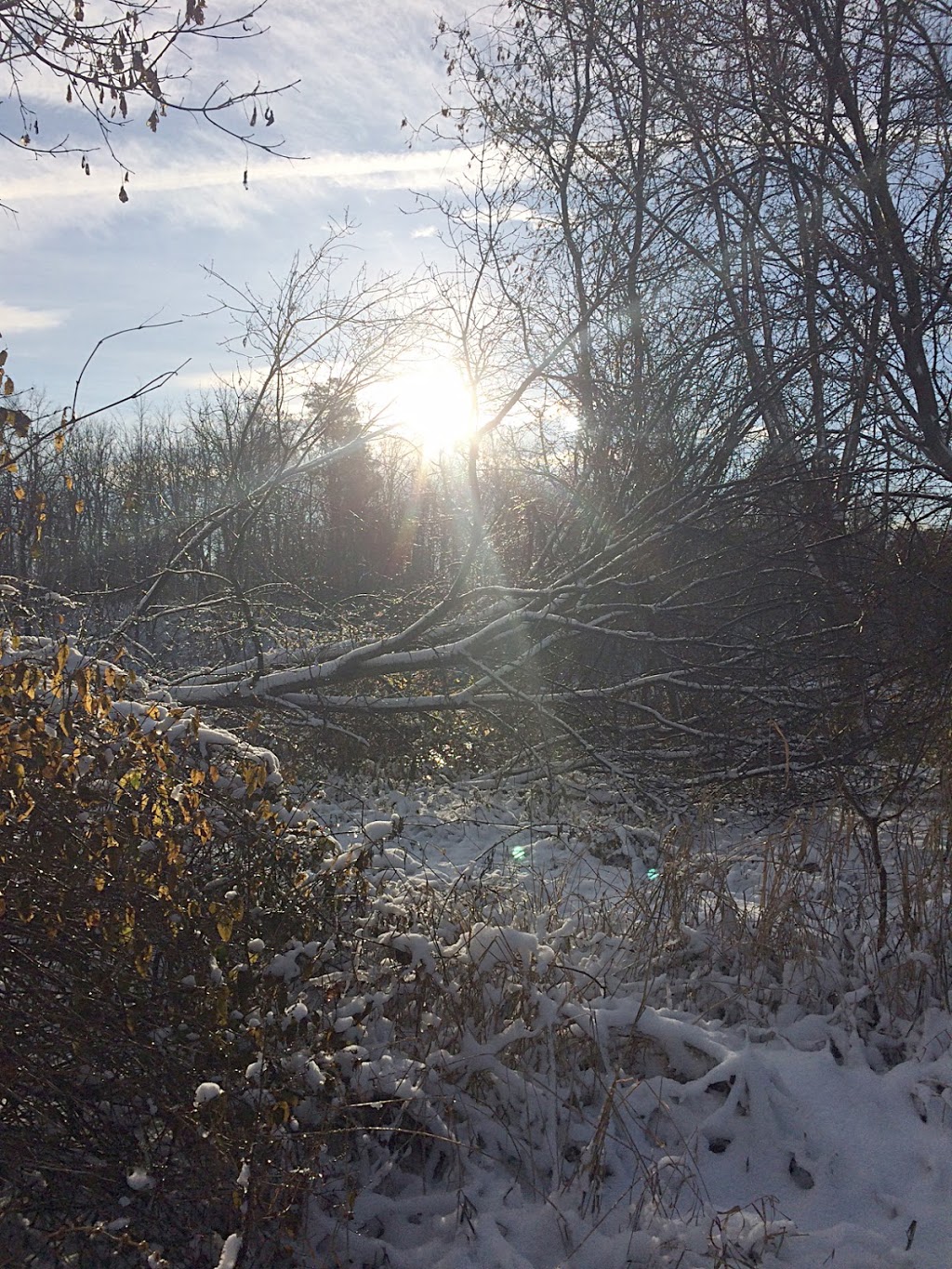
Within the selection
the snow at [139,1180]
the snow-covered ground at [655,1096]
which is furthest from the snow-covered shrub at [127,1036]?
the snow-covered ground at [655,1096]

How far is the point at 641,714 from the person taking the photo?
617cm

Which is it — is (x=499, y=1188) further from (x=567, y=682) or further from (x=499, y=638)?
(x=567, y=682)

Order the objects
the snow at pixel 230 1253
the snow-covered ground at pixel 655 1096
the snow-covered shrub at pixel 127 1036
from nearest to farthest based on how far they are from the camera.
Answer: the snow at pixel 230 1253 → the snow-covered shrub at pixel 127 1036 → the snow-covered ground at pixel 655 1096

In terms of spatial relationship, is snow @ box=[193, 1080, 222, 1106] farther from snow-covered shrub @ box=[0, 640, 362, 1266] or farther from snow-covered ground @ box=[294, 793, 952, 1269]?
snow-covered ground @ box=[294, 793, 952, 1269]

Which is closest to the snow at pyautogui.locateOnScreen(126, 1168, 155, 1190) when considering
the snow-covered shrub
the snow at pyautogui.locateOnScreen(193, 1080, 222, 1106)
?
the snow-covered shrub

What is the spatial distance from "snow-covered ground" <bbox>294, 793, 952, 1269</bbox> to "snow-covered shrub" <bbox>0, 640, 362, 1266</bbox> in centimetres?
24

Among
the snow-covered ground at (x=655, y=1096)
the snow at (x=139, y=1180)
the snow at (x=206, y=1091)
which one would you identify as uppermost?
the snow at (x=206, y=1091)

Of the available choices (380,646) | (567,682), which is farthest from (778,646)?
(380,646)

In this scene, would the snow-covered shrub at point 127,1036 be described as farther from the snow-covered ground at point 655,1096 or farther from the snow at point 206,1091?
the snow-covered ground at point 655,1096

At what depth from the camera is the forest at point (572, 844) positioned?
6.94 feet

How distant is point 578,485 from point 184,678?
3.05 m

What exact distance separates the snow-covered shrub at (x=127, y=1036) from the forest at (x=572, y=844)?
0.01m

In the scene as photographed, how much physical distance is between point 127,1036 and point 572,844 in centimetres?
375

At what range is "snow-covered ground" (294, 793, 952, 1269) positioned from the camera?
2217 mm
